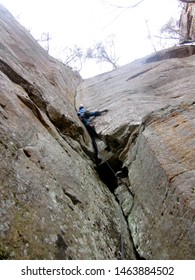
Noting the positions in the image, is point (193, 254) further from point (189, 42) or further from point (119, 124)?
point (189, 42)

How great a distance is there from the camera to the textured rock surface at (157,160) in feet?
13.1

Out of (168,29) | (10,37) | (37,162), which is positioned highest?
(10,37)

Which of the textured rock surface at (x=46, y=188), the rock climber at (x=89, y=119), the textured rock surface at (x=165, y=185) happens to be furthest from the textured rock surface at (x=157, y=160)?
the textured rock surface at (x=46, y=188)

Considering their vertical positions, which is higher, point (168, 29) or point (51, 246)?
point (51, 246)

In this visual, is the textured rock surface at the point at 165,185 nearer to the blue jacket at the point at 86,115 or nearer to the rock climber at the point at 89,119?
the rock climber at the point at 89,119

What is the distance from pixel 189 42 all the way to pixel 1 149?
1194 centimetres

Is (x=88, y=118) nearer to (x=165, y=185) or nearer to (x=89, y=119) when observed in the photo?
(x=89, y=119)

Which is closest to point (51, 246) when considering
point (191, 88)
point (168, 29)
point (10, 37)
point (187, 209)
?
point (187, 209)

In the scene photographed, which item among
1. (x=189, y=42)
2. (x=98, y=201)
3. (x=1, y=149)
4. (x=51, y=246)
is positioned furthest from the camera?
(x=189, y=42)

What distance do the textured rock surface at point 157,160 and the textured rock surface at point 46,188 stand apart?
480 millimetres

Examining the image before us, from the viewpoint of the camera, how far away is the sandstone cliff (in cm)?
364

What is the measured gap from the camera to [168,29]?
22188 mm

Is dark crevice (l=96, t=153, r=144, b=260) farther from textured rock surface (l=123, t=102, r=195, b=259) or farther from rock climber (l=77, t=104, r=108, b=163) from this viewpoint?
rock climber (l=77, t=104, r=108, b=163)

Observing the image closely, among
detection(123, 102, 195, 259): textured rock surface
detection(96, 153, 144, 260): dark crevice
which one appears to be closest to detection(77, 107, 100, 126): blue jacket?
detection(96, 153, 144, 260): dark crevice
